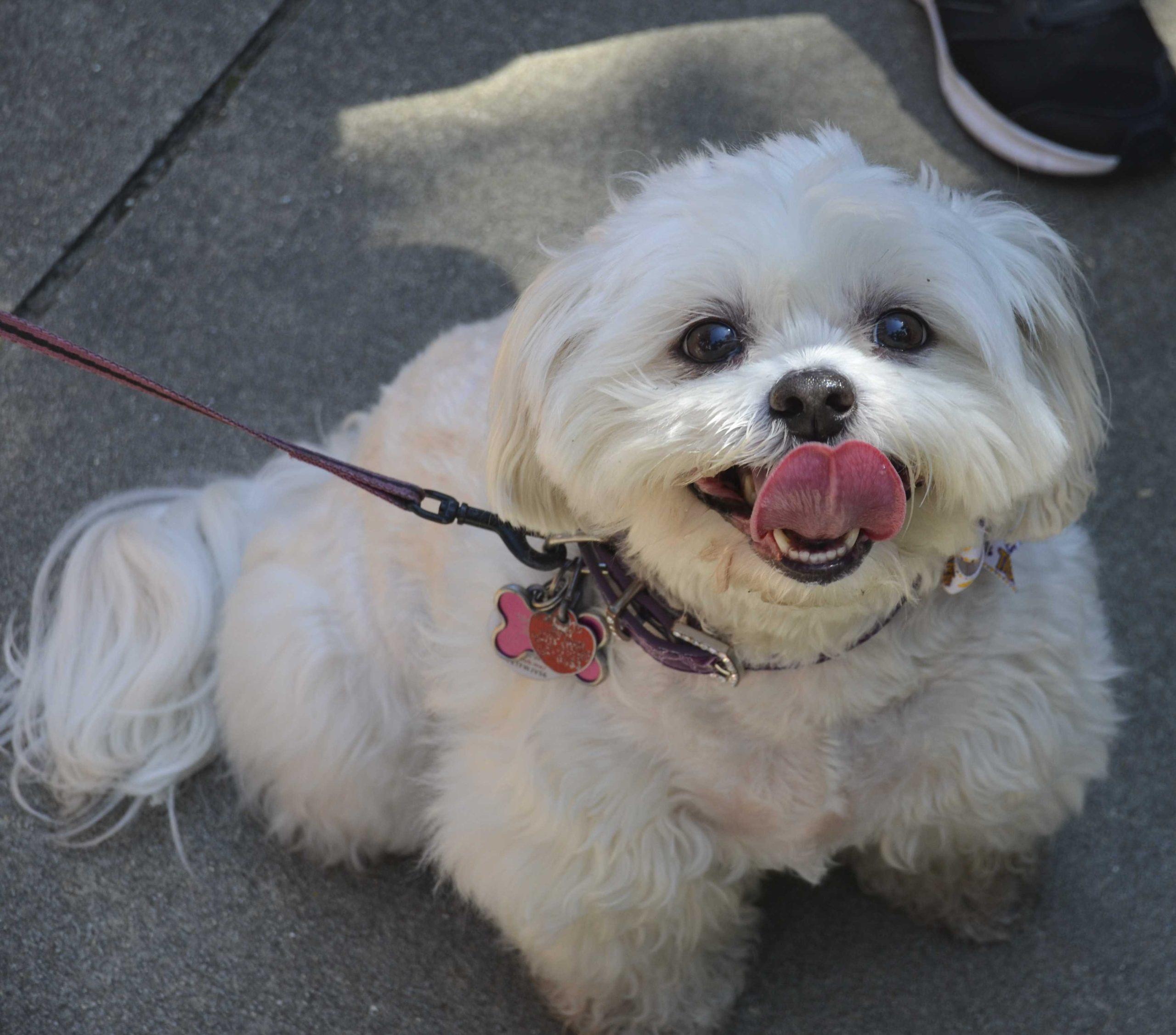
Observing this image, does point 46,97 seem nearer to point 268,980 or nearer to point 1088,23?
point 268,980

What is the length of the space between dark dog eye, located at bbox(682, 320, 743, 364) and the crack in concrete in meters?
1.81

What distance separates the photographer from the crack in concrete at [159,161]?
100.0 inches

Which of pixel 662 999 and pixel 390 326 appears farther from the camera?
pixel 390 326

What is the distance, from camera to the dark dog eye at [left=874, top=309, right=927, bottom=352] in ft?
3.98

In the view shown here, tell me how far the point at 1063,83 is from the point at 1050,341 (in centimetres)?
157

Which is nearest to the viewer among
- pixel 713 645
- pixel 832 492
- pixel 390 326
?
pixel 832 492

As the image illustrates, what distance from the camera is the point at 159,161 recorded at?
A: 2686 millimetres

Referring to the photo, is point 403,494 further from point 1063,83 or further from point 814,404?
point 1063,83

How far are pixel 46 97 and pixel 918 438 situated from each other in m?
2.39

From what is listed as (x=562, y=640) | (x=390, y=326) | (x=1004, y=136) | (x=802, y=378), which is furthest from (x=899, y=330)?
(x=1004, y=136)

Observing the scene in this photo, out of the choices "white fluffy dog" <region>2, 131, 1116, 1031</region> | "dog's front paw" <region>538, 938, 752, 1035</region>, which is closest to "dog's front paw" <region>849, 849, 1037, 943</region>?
"white fluffy dog" <region>2, 131, 1116, 1031</region>

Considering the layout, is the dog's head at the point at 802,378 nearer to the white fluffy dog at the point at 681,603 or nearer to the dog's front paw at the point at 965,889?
the white fluffy dog at the point at 681,603

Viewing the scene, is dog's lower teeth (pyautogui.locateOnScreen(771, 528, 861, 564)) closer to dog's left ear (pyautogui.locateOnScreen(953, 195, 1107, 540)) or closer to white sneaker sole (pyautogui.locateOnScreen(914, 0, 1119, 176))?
dog's left ear (pyautogui.locateOnScreen(953, 195, 1107, 540))

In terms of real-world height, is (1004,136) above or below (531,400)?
Answer: below
